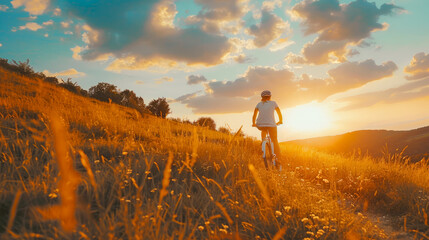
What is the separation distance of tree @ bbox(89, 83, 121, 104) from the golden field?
62.5 feet

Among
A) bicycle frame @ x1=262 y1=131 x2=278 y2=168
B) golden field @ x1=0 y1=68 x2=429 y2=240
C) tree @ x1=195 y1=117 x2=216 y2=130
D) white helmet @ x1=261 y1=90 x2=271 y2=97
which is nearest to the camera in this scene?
golden field @ x1=0 y1=68 x2=429 y2=240

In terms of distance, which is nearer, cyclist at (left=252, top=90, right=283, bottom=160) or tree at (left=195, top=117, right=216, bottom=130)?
tree at (left=195, top=117, right=216, bottom=130)

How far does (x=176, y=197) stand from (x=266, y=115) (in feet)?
17.4

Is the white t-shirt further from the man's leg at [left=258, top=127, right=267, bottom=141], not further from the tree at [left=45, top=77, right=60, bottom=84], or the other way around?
the tree at [left=45, top=77, right=60, bottom=84]

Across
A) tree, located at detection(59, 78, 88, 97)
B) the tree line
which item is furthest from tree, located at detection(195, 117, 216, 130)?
tree, located at detection(59, 78, 88, 97)

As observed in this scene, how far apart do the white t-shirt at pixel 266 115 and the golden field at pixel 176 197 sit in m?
1.88

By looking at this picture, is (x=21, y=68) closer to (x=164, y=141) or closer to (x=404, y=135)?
(x=164, y=141)

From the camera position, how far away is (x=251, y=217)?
312cm

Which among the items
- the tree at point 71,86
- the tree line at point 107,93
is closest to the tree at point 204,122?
the tree line at point 107,93

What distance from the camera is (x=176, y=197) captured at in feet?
11.8

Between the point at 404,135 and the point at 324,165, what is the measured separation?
42.9 meters

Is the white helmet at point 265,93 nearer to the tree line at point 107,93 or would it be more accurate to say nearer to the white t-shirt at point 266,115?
the white t-shirt at point 266,115

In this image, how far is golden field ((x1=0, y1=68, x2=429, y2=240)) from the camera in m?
2.31

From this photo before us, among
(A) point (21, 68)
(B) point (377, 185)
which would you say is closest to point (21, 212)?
(B) point (377, 185)
